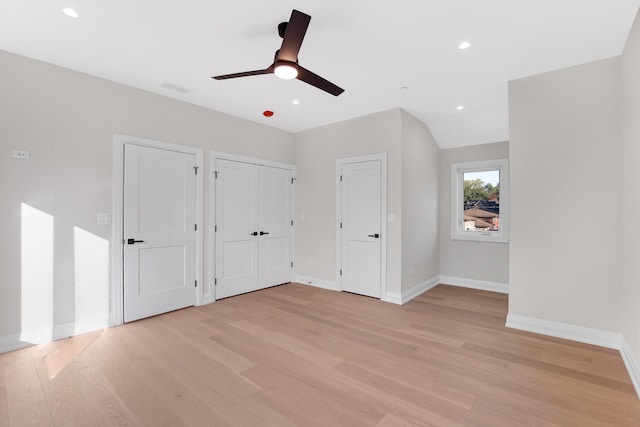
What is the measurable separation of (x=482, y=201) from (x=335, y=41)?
408 centimetres

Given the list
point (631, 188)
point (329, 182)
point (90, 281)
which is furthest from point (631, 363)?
point (90, 281)

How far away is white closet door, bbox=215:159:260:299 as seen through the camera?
4.54 meters

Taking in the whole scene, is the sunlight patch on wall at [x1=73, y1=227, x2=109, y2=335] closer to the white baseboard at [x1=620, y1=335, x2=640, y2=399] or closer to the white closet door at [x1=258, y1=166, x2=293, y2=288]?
the white closet door at [x1=258, y1=166, x2=293, y2=288]

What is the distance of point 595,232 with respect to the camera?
301 centimetres

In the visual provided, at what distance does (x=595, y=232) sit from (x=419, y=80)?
2.41m

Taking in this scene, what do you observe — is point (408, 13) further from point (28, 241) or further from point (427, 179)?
point (28, 241)

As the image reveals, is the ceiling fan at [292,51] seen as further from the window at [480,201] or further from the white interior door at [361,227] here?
the window at [480,201]

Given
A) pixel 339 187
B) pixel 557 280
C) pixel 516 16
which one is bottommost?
pixel 557 280

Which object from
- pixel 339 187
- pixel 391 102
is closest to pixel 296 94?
pixel 391 102

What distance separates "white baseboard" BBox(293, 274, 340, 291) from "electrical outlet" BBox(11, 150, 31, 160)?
403 centimetres

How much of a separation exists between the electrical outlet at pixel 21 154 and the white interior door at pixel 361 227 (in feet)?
12.7

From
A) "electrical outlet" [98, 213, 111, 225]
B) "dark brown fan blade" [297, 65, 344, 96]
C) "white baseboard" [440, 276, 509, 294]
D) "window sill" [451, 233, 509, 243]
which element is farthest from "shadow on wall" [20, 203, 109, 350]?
"window sill" [451, 233, 509, 243]

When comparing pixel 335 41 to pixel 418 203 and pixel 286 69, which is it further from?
pixel 418 203

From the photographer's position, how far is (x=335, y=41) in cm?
268
